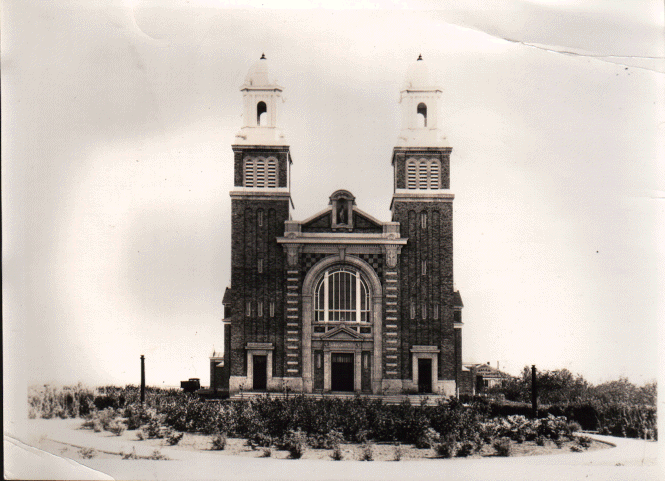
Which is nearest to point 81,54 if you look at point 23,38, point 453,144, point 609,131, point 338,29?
point 23,38

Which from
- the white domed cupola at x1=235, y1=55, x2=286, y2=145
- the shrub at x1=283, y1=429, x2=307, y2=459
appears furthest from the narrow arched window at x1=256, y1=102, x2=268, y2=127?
the shrub at x1=283, y1=429, x2=307, y2=459

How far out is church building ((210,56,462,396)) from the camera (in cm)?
962

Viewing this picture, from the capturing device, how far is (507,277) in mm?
9203

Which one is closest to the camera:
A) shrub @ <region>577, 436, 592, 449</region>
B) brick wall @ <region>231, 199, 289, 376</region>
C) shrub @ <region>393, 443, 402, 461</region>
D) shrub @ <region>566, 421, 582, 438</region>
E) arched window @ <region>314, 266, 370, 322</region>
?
shrub @ <region>393, 443, 402, 461</region>

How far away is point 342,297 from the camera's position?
409 inches

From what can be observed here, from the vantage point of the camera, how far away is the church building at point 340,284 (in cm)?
962

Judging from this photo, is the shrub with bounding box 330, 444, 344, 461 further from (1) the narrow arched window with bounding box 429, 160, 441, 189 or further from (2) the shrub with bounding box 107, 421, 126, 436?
(1) the narrow arched window with bounding box 429, 160, 441, 189

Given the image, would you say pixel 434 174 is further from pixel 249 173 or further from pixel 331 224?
pixel 249 173

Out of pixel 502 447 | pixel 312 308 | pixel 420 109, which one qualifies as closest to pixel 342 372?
pixel 312 308

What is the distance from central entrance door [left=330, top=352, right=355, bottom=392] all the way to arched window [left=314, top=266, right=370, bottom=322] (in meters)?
0.61

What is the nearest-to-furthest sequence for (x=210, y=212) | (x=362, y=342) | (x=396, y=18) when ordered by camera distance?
(x=396, y=18) → (x=210, y=212) → (x=362, y=342)

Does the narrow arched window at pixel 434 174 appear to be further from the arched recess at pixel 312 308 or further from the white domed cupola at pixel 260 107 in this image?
the white domed cupola at pixel 260 107

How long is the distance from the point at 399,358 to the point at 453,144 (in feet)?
10.7

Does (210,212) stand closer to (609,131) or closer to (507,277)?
(507,277)
